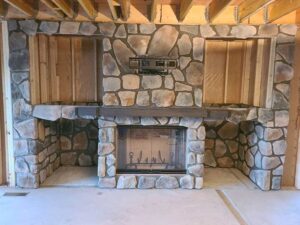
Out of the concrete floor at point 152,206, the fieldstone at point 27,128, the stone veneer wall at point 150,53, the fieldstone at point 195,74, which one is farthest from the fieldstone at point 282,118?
the fieldstone at point 27,128

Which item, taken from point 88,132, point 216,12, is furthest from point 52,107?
point 216,12

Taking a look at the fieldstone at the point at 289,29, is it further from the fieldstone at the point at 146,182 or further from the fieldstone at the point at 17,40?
the fieldstone at the point at 17,40

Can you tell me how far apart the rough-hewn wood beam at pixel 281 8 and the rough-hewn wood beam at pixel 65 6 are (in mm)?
2640

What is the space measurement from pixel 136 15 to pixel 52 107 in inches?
67.3

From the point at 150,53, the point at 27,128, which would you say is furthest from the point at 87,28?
the point at 27,128

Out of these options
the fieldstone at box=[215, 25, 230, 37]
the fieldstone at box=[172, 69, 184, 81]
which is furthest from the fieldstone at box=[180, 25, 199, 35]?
the fieldstone at box=[172, 69, 184, 81]

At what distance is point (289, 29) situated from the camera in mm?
3477

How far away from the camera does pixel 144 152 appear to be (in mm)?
3934

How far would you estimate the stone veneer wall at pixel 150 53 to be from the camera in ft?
11.3

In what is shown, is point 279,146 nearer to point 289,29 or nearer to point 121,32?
point 289,29

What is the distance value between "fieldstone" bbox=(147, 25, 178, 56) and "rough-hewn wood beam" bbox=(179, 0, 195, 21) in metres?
0.20

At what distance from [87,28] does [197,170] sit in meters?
2.51

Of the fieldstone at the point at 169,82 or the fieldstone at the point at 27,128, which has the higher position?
the fieldstone at the point at 169,82

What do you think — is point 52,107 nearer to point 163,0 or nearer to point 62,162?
point 62,162
